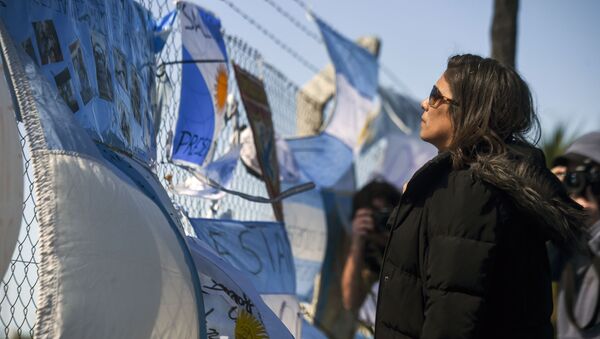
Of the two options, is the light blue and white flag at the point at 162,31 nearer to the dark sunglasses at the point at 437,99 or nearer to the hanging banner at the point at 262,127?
the hanging banner at the point at 262,127

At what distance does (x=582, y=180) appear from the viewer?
468cm

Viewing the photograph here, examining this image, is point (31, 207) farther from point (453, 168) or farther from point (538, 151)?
point (538, 151)

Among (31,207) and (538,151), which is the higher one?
(538,151)

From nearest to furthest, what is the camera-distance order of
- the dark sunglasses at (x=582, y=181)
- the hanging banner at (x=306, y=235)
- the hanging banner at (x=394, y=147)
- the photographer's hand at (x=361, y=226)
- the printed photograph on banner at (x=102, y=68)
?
the printed photograph on banner at (x=102, y=68) < the dark sunglasses at (x=582, y=181) < the hanging banner at (x=306, y=235) < the photographer's hand at (x=361, y=226) < the hanging banner at (x=394, y=147)

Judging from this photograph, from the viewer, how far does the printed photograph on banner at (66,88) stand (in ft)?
9.06

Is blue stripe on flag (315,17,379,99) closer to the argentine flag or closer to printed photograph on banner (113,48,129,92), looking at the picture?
the argentine flag

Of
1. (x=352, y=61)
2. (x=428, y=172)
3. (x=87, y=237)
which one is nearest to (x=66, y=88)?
(x=87, y=237)

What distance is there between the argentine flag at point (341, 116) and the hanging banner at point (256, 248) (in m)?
A: 1.33

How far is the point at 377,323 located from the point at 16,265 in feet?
3.90

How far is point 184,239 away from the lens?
9.75 feet

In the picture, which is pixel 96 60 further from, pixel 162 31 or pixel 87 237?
pixel 162 31

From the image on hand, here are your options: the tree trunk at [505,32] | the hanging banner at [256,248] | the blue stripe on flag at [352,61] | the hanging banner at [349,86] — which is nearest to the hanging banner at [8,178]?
the hanging banner at [256,248]

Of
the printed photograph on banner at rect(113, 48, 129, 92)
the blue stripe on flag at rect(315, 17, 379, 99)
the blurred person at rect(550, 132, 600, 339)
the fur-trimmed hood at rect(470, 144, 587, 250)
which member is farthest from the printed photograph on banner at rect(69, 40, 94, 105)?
the blue stripe on flag at rect(315, 17, 379, 99)

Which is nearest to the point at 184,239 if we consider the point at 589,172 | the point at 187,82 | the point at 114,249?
the point at 114,249
